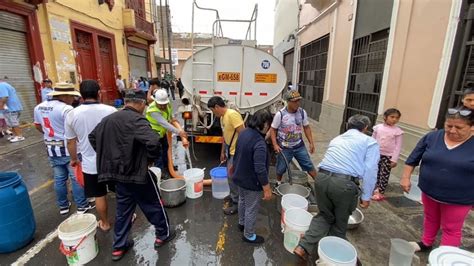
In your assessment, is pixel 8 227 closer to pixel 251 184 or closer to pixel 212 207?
pixel 212 207

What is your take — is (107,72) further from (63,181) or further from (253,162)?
(253,162)

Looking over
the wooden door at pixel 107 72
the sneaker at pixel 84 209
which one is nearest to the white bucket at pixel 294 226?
the sneaker at pixel 84 209

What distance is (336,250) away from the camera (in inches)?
90.7

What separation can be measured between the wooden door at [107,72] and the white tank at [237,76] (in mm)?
9224

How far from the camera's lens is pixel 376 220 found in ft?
10.8

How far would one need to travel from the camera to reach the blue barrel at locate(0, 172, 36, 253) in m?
2.50

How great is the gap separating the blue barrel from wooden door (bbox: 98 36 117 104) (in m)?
11.0

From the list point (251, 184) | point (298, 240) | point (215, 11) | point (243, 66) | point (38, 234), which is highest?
point (215, 11)

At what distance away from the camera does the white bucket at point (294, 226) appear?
261 centimetres

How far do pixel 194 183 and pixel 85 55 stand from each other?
11.1m

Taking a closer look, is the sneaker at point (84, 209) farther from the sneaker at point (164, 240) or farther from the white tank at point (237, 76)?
the white tank at point (237, 76)

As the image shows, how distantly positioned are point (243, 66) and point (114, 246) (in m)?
4.08

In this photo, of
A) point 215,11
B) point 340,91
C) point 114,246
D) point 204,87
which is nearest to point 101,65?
point 215,11

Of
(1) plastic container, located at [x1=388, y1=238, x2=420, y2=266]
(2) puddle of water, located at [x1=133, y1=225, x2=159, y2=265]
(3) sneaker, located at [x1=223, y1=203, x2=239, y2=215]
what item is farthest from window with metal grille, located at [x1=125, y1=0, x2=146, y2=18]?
(1) plastic container, located at [x1=388, y1=238, x2=420, y2=266]
